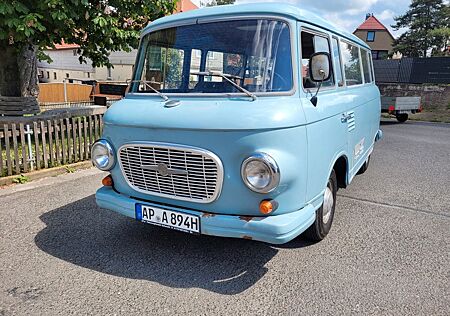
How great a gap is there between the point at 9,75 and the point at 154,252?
26.3 ft

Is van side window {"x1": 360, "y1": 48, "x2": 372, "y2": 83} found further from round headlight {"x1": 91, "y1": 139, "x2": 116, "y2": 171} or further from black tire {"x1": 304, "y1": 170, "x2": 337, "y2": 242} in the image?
round headlight {"x1": 91, "y1": 139, "x2": 116, "y2": 171}

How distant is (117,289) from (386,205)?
3.72 metres

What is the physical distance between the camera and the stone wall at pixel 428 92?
1869cm

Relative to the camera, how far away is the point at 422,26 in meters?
33.2

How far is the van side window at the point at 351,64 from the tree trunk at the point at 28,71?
7.89 meters

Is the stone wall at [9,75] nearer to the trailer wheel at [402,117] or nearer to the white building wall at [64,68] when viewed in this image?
the trailer wheel at [402,117]

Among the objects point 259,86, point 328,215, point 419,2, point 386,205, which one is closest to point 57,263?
point 259,86

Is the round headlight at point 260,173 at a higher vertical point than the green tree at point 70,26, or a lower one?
lower

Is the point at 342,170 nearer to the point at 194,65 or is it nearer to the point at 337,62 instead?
the point at 337,62

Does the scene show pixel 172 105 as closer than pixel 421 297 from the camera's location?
No

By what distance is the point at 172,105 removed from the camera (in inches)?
120

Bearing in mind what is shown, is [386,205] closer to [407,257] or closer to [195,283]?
[407,257]

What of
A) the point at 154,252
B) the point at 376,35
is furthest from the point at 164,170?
the point at 376,35

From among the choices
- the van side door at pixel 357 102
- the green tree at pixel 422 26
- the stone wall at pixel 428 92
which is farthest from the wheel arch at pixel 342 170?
the green tree at pixel 422 26
